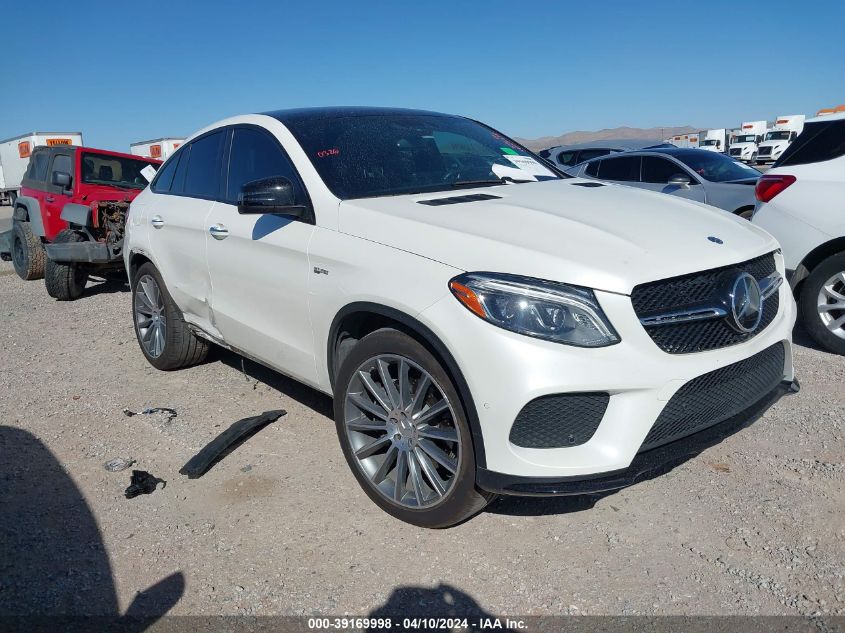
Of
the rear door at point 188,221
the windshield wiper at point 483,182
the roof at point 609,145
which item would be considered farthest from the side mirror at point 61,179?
the roof at point 609,145

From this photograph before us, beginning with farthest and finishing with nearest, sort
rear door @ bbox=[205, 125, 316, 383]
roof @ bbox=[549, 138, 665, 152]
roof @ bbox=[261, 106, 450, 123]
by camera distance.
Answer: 1. roof @ bbox=[549, 138, 665, 152]
2. roof @ bbox=[261, 106, 450, 123]
3. rear door @ bbox=[205, 125, 316, 383]

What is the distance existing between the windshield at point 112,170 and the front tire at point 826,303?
741 cm

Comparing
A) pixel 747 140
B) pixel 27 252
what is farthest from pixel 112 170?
pixel 747 140

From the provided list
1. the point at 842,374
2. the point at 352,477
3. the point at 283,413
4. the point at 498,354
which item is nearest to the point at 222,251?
the point at 283,413

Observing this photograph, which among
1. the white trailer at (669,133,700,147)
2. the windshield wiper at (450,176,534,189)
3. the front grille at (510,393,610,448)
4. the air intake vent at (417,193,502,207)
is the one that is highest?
the white trailer at (669,133,700,147)

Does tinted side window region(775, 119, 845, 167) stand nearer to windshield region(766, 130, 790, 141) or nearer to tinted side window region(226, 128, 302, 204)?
tinted side window region(226, 128, 302, 204)

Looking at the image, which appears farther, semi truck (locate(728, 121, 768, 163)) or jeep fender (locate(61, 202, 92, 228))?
semi truck (locate(728, 121, 768, 163))

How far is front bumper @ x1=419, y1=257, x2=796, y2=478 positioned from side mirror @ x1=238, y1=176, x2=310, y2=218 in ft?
3.80

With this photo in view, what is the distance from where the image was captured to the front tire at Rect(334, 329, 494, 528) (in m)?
2.66

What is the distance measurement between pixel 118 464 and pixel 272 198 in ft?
5.64

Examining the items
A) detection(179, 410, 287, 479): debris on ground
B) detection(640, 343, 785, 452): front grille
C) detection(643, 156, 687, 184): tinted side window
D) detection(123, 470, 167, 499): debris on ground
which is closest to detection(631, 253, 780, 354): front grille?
detection(640, 343, 785, 452): front grille

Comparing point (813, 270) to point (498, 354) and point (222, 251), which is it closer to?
point (498, 354)

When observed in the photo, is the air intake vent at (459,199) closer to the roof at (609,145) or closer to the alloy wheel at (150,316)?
the alloy wheel at (150,316)

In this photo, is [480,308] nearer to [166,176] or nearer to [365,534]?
[365,534]
